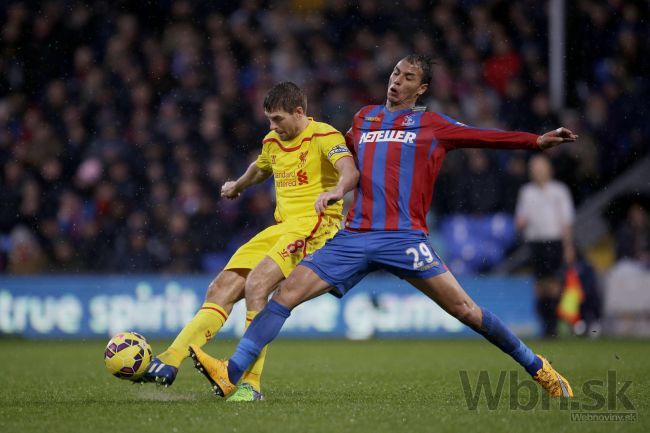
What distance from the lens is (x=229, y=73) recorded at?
15.9 meters

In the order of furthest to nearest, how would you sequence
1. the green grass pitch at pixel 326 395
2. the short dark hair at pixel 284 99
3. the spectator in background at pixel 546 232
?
the spectator in background at pixel 546 232 → the short dark hair at pixel 284 99 → the green grass pitch at pixel 326 395

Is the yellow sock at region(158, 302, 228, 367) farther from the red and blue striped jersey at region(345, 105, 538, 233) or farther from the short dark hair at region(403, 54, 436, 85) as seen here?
the short dark hair at region(403, 54, 436, 85)

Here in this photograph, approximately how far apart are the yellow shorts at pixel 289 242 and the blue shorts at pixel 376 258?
33 centimetres

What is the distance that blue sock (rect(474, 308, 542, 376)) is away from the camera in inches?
250

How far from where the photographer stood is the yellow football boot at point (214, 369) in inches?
234

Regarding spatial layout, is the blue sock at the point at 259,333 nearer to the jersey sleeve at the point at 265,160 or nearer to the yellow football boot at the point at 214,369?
the yellow football boot at the point at 214,369

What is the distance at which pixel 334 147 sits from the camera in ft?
21.3

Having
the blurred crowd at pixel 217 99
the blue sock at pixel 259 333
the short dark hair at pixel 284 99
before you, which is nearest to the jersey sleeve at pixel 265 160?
the short dark hair at pixel 284 99

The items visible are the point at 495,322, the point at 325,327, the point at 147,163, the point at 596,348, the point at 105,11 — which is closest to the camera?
the point at 495,322

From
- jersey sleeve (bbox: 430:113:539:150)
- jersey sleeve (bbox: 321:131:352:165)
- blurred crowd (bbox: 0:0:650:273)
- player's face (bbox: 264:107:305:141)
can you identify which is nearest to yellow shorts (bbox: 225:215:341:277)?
jersey sleeve (bbox: 321:131:352:165)

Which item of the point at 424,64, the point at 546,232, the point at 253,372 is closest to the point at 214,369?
the point at 253,372

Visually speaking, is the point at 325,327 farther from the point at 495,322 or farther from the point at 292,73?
the point at 495,322

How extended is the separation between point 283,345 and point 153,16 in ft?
25.3

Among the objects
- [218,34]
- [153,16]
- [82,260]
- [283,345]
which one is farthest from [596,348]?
Result: [153,16]
